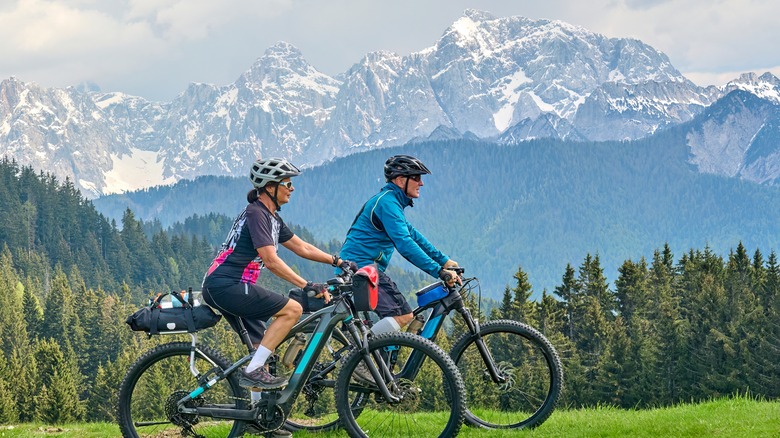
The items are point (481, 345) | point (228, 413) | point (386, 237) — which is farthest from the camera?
point (386, 237)

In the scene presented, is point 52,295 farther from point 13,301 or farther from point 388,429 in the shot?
point 388,429

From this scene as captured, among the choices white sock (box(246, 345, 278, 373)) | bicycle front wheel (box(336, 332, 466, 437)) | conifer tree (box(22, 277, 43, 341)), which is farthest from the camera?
conifer tree (box(22, 277, 43, 341))

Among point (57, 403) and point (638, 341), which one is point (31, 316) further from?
point (638, 341)

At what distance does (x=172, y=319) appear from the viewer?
12.0m

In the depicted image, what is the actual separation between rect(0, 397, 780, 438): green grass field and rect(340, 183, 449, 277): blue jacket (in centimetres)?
258

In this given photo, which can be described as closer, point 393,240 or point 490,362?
point 490,362

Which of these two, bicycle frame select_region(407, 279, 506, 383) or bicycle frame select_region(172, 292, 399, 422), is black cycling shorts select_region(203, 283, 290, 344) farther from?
bicycle frame select_region(407, 279, 506, 383)

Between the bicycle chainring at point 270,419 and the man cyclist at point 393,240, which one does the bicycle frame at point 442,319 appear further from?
the bicycle chainring at point 270,419

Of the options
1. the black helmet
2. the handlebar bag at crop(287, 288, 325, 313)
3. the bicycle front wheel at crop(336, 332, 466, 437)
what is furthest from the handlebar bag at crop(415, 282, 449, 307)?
the black helmet

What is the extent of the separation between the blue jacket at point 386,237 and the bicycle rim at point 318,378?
1.73m

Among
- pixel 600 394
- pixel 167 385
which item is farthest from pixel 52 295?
pixel 167 385

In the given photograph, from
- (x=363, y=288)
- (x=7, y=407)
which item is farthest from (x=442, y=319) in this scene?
(x=7, y=407)

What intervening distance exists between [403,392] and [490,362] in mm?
1821

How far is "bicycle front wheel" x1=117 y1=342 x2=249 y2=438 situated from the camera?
12.2 meters
